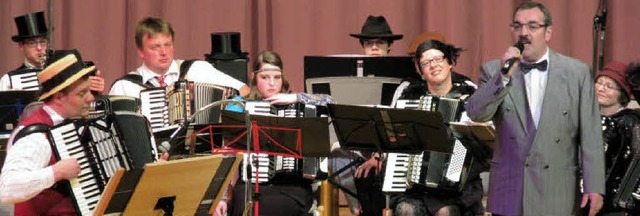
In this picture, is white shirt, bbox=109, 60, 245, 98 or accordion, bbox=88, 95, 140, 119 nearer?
accordion, bbox=88, 95, 140, 119

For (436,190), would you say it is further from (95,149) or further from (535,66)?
(95,149)

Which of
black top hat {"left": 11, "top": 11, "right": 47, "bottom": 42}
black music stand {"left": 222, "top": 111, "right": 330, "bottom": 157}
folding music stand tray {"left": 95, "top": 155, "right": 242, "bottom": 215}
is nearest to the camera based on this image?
folding music stand tray {"left": 95, "top": 155, "right": 242, "bottom": 215}

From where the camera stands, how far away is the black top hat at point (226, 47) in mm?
8031

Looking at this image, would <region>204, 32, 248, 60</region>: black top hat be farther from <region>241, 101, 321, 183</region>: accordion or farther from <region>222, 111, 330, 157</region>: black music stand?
<region>222, 111, 330, 157</region>: black music stand

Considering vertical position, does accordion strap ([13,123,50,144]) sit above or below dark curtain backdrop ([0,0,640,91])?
below

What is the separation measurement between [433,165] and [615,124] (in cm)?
114

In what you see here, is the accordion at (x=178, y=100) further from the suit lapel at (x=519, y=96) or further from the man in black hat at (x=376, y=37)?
the suit lapel at (x=519, y=96)

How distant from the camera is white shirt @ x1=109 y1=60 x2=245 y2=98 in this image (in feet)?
23.5

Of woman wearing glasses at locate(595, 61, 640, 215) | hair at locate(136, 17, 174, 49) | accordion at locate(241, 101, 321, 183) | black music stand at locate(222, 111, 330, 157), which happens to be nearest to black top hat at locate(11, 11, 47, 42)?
hair at locate(136, 17, 174, 49)

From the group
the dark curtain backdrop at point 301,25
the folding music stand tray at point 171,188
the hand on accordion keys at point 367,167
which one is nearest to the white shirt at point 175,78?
the hand on accordion keys at point 367,167

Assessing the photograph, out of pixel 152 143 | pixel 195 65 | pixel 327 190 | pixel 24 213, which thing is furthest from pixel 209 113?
pixel 24 213

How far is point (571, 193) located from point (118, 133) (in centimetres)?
216

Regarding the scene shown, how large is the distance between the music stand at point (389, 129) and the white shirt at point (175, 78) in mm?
1356

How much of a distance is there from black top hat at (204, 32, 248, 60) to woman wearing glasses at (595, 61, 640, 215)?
283 cm
